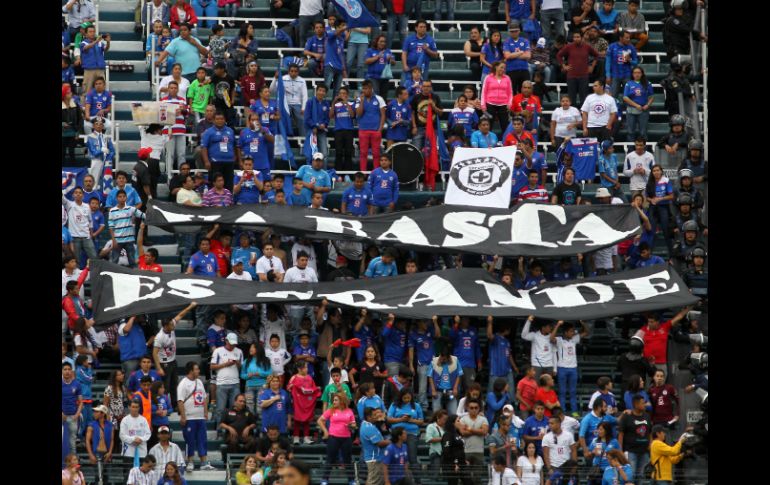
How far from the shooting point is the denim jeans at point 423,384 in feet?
76.1

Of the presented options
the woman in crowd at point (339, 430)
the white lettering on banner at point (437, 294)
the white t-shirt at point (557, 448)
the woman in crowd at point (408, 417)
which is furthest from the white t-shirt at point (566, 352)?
the woman in crowd at point (339, 430)

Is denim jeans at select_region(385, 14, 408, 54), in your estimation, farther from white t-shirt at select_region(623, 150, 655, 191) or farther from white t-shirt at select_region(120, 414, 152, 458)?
white t-shirt at select_region(120, 414, 152, 458)

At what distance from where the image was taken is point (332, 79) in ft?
94.1

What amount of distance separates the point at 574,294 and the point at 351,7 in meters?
7.41

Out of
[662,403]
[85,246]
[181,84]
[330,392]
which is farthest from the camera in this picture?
[181,84]

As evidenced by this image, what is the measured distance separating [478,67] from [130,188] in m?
6.96

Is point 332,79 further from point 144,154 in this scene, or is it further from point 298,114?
point 144,154

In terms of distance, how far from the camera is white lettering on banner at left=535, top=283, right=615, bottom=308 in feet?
77.5

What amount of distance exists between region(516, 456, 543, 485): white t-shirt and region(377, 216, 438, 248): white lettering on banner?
165 inches

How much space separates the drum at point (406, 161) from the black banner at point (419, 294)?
2820 mm

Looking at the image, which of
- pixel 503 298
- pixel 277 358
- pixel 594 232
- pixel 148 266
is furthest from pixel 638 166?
pixel 148 266

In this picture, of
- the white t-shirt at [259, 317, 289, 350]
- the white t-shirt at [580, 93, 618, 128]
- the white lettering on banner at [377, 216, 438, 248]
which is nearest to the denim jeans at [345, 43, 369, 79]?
the white t-shirt at [580, 93, 618, 128]

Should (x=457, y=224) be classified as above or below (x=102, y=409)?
above

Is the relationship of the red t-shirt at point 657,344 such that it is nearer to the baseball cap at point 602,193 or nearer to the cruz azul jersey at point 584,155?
the baseball cap at point 602,193
